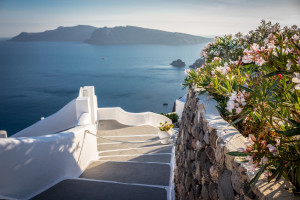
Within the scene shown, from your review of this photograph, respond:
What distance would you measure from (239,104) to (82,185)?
2.99 metres

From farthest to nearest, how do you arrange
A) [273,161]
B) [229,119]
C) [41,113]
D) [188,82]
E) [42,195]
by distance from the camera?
1. [41,113]
2. [188,82]
3. [42,195]
4. [229,119]
5. [273,161]

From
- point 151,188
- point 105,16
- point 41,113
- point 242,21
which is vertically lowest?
point 41,113

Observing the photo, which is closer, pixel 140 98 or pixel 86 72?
pixel 140 98

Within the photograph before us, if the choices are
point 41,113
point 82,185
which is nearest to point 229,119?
point 82,185

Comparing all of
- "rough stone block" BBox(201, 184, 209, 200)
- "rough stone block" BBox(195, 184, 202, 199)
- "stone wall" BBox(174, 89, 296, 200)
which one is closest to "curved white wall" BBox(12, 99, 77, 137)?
"stone wall" BBox(174, 89, 296, 200)

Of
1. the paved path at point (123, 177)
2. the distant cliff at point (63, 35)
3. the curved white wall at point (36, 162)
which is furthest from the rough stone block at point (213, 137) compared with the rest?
the distant cliff at point (63, 35)

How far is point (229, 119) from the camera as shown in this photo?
2.38 meters

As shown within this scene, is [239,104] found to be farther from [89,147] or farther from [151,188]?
[89,147]

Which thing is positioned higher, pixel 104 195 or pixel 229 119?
pixel 229 119

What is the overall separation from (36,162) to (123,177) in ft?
5.39

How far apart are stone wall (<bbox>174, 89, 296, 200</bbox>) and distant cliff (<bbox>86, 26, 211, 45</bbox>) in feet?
420

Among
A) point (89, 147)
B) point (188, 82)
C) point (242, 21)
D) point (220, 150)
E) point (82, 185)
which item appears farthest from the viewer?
point (242, 21)

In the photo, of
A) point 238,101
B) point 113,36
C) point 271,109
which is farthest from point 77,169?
point 113,36

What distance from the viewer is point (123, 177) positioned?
4445 millimetres
